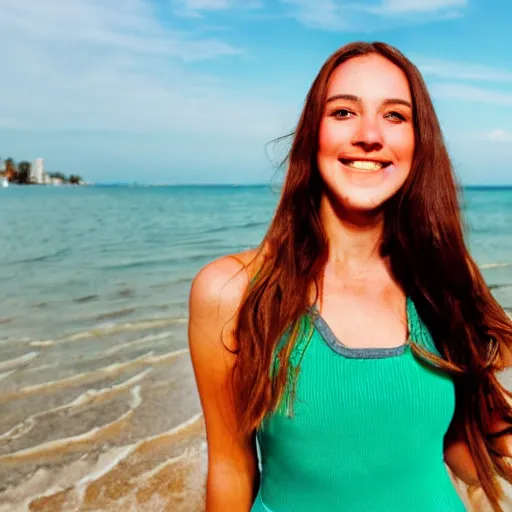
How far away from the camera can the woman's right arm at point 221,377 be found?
2.36 metres

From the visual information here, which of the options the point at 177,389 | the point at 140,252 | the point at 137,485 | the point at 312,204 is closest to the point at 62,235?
the point at 140,252

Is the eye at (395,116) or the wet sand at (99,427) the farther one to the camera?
the wet sand at (99,427)

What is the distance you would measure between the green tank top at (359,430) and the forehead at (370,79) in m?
0.89

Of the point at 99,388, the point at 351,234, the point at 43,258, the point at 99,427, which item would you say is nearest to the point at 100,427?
the point at 99,427

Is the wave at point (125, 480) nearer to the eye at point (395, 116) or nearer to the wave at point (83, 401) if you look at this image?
the wave at point (83, 401)

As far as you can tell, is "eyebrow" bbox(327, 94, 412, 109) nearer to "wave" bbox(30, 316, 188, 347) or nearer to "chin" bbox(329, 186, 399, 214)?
"chin" bbox(329, 186, 399, 214)

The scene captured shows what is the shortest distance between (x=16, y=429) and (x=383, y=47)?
4.59 m

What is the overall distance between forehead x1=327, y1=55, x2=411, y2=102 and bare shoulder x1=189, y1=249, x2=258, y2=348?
2.72 ft

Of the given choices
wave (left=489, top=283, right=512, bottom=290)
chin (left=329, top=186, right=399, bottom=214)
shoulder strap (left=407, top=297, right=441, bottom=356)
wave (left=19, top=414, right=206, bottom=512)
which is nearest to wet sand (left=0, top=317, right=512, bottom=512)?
wave (left=19, top=414, right=206, bottom=512)

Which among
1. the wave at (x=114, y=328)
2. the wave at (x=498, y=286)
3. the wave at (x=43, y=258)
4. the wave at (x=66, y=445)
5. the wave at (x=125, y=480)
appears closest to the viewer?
the wave at (x=125, y=480)

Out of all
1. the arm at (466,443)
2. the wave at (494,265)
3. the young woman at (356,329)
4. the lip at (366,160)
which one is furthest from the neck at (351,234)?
the wave at (494,265)

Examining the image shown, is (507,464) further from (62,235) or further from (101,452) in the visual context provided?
(62,235)

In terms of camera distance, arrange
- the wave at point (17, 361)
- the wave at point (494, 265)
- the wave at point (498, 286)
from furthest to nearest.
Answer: the wave at point (494, 265) < the wave at point (498, 286) < the wave at point (17, 361)

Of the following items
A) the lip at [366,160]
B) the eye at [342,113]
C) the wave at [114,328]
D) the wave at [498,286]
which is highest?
the eye at [342,113]
